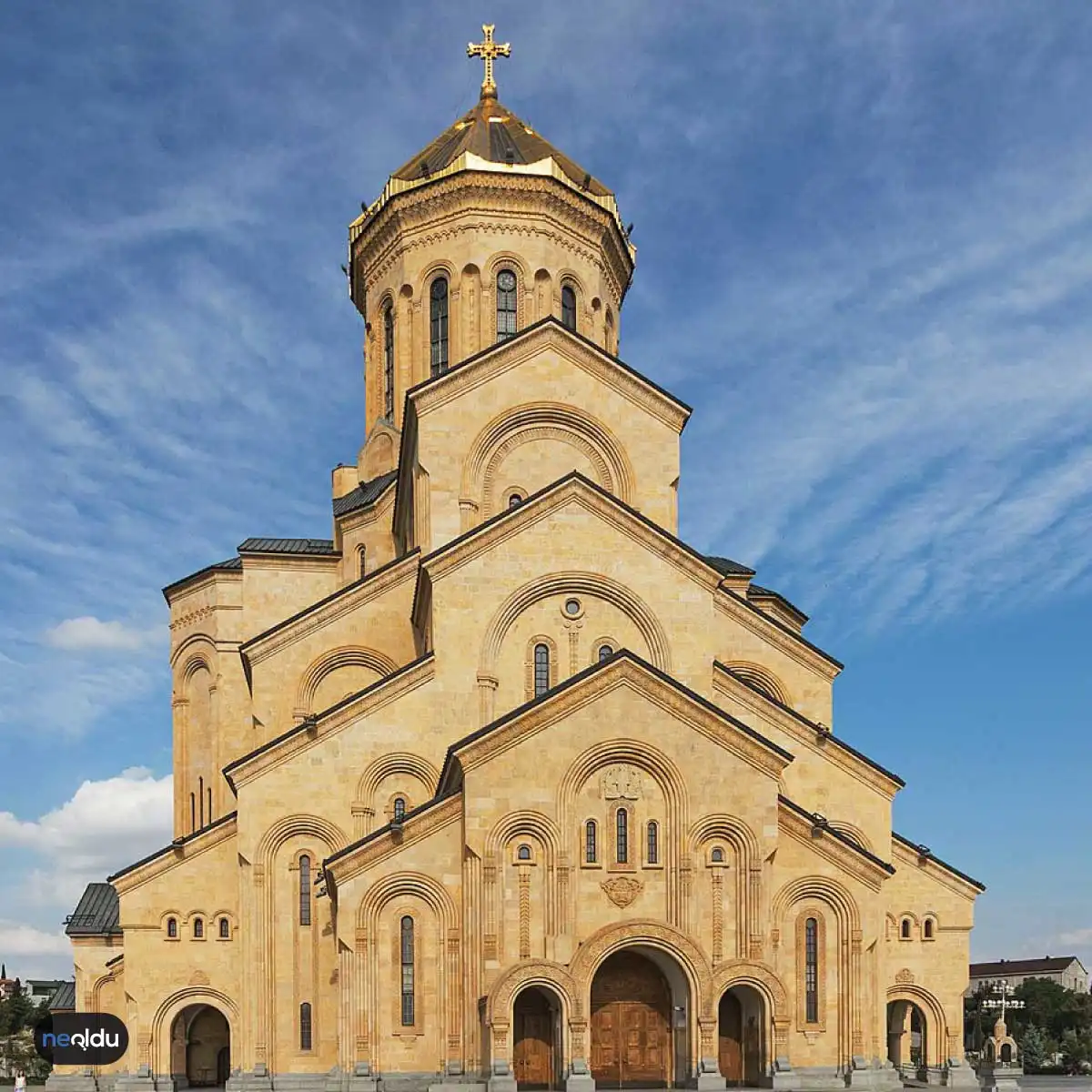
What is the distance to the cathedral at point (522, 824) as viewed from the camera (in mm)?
24625

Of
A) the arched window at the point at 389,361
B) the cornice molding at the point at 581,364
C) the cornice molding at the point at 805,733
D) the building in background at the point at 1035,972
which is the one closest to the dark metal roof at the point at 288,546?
the arched window at the point at 389,361

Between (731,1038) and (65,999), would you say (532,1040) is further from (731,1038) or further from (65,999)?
(65,999)

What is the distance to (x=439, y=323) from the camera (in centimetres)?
3944

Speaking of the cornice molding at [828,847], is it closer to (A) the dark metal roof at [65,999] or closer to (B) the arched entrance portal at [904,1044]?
(B) the arched entrance portal at [904,1044]

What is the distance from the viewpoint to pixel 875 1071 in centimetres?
2536

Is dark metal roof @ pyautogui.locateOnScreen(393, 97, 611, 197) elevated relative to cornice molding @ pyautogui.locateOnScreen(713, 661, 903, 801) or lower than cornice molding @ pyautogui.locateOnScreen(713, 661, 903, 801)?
elevated

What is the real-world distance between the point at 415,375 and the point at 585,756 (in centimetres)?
1741

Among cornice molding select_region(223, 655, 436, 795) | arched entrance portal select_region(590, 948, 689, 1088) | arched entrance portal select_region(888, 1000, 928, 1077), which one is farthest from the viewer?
arched entrance portal select_region(888, 1000, 928, 1077)

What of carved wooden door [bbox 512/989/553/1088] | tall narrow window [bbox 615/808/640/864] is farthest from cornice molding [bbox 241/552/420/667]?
carved wooden door [bbox 512/989/553/1088]

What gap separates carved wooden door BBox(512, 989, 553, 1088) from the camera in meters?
25.1

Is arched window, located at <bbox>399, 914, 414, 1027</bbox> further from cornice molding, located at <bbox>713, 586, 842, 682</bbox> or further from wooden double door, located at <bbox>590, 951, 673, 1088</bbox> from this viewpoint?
cornice molding, located at <bbox>713, 586, 842, 682</bbox>

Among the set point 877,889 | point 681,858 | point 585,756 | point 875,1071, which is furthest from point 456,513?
point 875,1071

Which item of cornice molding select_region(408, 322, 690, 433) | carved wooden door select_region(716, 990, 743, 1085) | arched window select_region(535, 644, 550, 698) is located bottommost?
carved wooden door select_region(716, 990, 743, 1085)

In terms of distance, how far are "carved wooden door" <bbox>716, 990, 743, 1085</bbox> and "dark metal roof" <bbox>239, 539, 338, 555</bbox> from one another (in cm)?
1775
